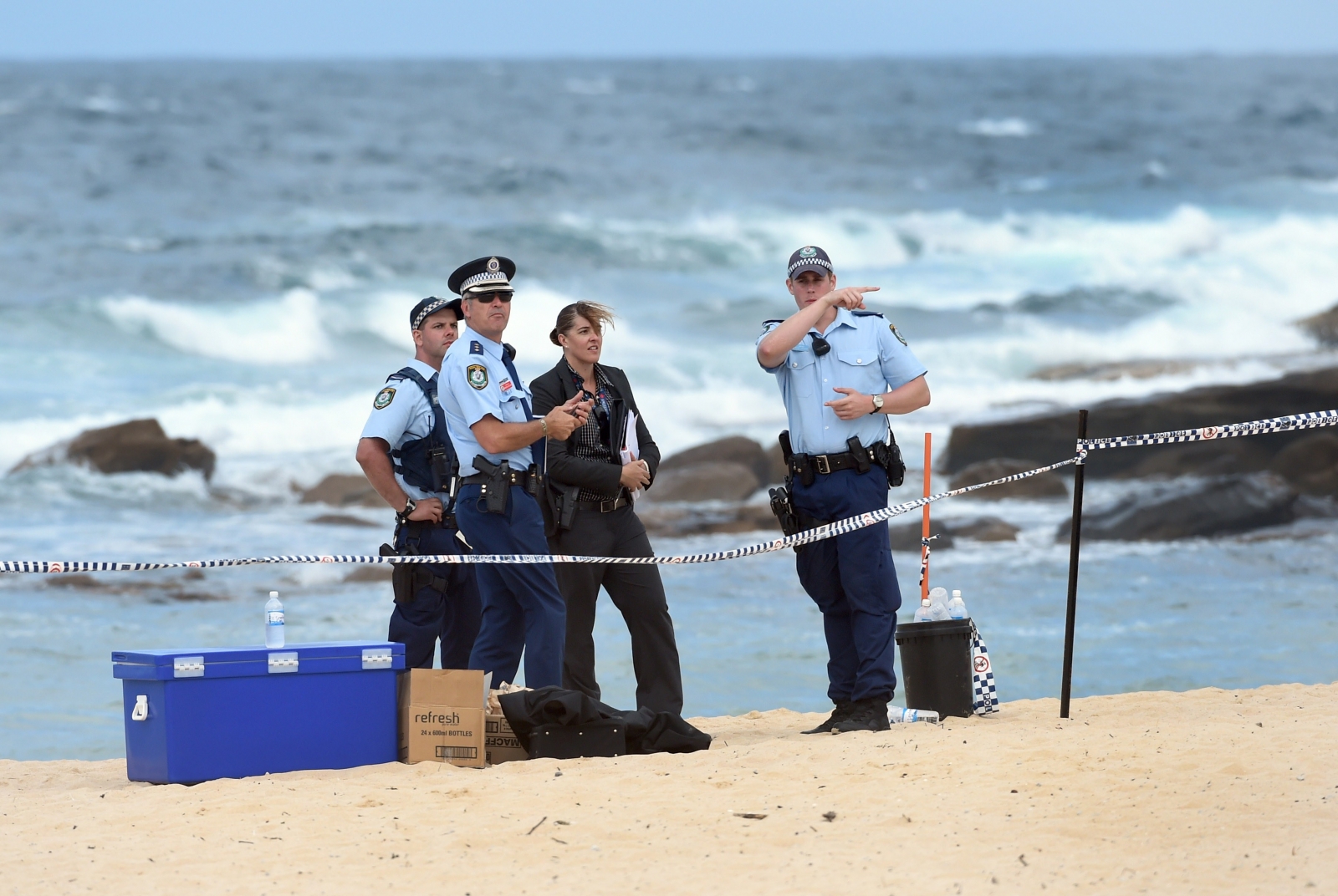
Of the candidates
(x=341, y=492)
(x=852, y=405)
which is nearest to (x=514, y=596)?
(x=852, y=405)

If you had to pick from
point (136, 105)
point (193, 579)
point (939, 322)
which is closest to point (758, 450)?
point (193, 579)

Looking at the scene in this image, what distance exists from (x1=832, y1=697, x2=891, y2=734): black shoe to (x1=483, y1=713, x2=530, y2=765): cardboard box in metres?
1.28

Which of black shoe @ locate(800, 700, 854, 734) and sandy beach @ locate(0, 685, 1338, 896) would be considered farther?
black shoe @ locate(800, 700, 854, 734)

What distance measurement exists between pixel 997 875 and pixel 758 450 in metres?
13.5

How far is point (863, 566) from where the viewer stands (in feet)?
20.7

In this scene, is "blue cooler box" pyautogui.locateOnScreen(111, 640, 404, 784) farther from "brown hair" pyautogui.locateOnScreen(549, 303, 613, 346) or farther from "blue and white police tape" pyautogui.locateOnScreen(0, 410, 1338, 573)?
"brown hair" pyautogui.locateOnScreen(549, 303, 613, 346)

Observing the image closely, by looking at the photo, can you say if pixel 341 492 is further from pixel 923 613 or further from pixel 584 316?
pixel 923 613

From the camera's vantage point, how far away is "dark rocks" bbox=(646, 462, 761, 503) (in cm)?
A: 1684

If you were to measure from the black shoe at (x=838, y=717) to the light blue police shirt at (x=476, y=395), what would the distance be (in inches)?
61.4

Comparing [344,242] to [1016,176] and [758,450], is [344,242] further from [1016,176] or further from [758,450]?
[1016,176]

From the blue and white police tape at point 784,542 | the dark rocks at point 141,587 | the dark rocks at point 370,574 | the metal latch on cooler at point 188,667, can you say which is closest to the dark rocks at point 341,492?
the dark rocks at point 370,574

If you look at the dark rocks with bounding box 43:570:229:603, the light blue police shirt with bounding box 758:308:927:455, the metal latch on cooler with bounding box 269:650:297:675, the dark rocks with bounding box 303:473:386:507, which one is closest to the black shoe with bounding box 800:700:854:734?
the light blue police shirt with bounding box 758:308:927:455

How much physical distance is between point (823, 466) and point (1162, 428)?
44.0ft

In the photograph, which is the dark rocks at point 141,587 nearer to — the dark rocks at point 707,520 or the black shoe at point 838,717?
the dark rocks at point 707,520
